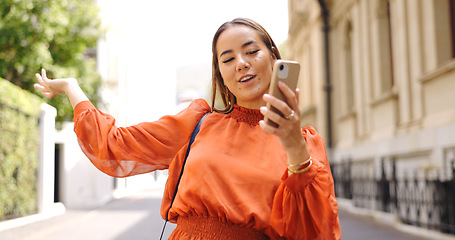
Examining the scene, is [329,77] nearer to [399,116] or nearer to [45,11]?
[399,116]

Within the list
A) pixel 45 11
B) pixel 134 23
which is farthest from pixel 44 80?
pixel 134 23

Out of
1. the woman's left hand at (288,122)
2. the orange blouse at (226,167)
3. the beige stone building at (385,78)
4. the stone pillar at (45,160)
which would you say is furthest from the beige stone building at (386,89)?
the stone pillar at (45,160)

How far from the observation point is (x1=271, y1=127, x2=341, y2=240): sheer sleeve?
174cm

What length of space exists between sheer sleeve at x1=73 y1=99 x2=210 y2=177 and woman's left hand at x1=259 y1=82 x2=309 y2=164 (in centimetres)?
65

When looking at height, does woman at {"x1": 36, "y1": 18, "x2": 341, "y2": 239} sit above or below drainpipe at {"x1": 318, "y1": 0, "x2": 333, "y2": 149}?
below

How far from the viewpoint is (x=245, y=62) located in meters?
1.96

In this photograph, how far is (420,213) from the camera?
29.7 ft

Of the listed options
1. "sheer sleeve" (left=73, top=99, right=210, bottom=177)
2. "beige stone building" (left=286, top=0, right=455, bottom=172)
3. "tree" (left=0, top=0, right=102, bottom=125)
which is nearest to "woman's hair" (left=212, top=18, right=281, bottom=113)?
"sheer sleeve" (left=73, top=99, right=210, bottom=177)

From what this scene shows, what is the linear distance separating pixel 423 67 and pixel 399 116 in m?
1.84

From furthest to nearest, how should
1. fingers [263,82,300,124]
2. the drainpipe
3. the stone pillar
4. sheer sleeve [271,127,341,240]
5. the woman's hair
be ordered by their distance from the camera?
the drainpipe → the stone pillar → the woman's hair → sheer sleeve [271,127,341,240] → fingers [263,82,300,124]

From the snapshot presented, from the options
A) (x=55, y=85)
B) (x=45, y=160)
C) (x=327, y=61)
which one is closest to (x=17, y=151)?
(x=45, y=160)

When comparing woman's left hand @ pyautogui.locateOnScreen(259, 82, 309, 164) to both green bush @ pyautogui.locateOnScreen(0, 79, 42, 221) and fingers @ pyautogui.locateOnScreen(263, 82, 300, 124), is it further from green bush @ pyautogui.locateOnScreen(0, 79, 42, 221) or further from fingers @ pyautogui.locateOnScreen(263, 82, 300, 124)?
green bush @ pyautogui.locateOnScreen(0, 79, 42, 221)

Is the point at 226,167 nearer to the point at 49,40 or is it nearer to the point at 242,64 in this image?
the point at 242,64

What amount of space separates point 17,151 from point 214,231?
34.8 ft
